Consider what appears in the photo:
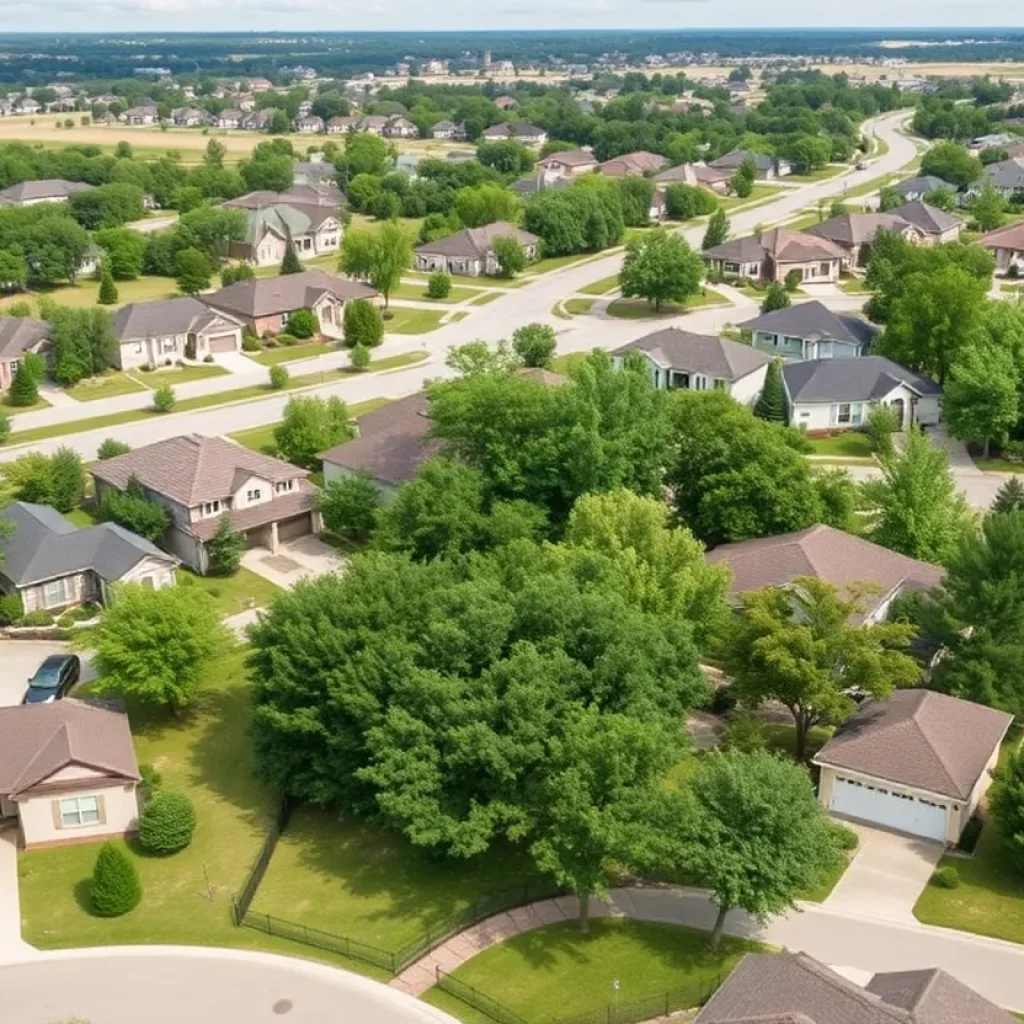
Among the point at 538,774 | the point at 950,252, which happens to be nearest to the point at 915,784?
the point at 538,774

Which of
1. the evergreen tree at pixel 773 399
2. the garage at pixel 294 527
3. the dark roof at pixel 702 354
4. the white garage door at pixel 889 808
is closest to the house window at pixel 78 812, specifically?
Result: the white garage door at pixel 889 808

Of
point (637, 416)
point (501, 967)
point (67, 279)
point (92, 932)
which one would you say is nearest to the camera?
point (501, 967)

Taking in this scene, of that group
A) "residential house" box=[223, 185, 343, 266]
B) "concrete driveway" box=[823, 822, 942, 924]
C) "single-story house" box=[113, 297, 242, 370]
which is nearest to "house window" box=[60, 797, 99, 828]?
"concrete driveway" box=[823, 822, 942, 924]

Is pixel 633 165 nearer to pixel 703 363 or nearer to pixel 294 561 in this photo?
pixel 703 363

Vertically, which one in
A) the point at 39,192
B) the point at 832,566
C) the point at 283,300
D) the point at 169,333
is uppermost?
the point at 39,192

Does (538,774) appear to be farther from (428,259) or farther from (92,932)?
(428,259)

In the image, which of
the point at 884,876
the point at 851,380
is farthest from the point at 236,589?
the point at 851,380
